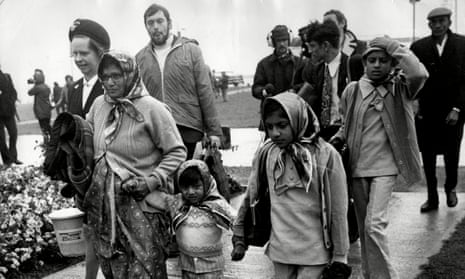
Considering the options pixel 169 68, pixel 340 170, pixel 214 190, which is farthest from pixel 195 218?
pixel 169 68

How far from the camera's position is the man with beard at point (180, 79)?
5938mm

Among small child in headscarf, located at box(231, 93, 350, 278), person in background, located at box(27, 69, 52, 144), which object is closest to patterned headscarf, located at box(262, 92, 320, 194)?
small child in headscarf, located at box(231, 93, 350, 278)

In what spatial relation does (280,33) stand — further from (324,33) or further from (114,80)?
(114,80)

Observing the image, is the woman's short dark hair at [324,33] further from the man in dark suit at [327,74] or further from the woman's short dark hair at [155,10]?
the woman's short dark hair at [155,10]

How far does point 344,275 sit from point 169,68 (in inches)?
114

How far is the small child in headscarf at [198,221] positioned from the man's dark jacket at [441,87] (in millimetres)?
4256

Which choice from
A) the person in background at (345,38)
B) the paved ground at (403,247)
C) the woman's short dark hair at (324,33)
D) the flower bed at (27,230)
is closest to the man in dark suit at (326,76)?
the woman's short dark hair at (324,33)

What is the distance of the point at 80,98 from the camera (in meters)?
4.53

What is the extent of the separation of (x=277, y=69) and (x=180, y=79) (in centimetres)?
203

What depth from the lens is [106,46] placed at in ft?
14.5

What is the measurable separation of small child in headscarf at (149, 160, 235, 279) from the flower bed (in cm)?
199

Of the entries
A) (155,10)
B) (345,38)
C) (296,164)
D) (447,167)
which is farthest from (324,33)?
(447,167)

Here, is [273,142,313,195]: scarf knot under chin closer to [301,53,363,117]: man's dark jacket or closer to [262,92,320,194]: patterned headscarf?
[262,92,320,194]: patterned headscarf

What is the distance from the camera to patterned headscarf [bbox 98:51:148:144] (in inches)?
154
